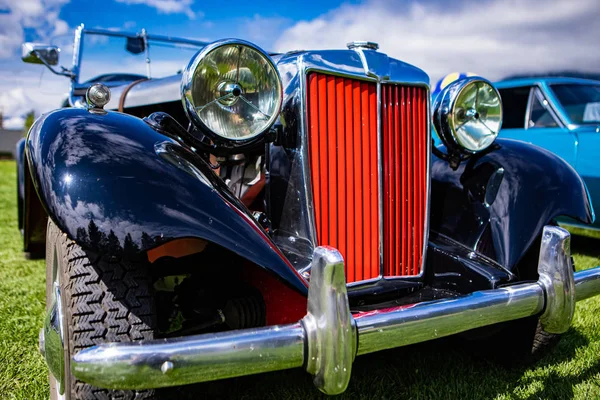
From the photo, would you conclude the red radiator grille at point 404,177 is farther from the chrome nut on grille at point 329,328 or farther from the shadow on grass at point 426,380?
the chrome nut on grille at point 329,328

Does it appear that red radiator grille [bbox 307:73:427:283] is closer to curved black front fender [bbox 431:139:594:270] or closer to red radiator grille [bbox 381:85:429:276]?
red radiator grille [bbox 381:85:429:276]

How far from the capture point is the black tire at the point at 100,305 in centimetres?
129

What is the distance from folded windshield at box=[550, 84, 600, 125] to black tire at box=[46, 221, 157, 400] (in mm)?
4447

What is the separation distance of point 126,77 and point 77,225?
3.00 meters

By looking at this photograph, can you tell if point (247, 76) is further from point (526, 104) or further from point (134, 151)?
point (526, 104)

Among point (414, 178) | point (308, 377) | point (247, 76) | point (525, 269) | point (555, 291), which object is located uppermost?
point (247, 76)

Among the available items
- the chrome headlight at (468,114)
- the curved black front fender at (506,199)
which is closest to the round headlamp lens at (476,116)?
the chrome headlight at (468,114)

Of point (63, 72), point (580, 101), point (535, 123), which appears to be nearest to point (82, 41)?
point (63, 72)

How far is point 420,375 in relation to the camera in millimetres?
2123

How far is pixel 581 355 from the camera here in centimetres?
229

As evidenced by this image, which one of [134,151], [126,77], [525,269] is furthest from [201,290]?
[126,77]

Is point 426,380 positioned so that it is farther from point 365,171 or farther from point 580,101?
point 580,101

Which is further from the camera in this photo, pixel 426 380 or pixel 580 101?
pixel 580 101

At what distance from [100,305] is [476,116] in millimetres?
1596
